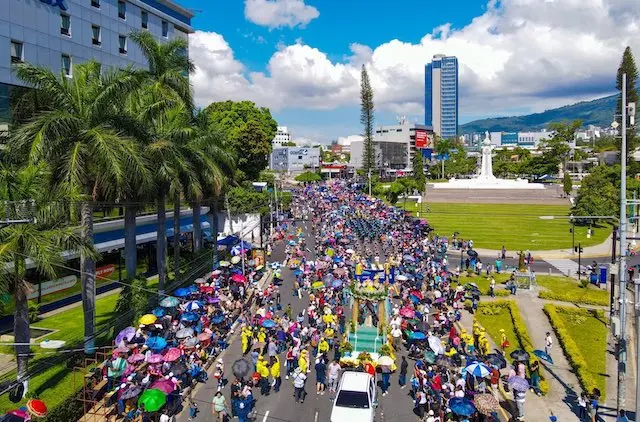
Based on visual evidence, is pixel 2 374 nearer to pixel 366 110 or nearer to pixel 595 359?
pixel 595 359

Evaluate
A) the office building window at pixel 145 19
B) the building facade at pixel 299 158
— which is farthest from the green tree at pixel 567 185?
the building facade at pixel 299 158

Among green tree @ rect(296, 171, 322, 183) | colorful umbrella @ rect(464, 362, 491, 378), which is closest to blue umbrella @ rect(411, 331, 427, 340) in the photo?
colorful umbrella @ rect(464, 362, 491, 378)

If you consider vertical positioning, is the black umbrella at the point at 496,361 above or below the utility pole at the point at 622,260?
below

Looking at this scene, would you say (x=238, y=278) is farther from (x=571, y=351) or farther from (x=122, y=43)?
(x=122, y=43)

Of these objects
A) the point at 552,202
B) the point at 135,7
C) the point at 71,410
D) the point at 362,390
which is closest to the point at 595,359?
the point at 362,390

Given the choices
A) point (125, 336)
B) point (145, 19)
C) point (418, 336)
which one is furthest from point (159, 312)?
point (145, 19)

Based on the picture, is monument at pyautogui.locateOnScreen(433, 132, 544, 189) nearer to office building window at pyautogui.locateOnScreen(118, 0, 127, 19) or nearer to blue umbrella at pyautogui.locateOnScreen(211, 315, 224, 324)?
office building window at pyautogui.locateOnScreen(118, 0, 127, 19)

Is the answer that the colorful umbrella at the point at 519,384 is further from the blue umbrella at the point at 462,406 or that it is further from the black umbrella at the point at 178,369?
the black umbrella at the point at 178,369
